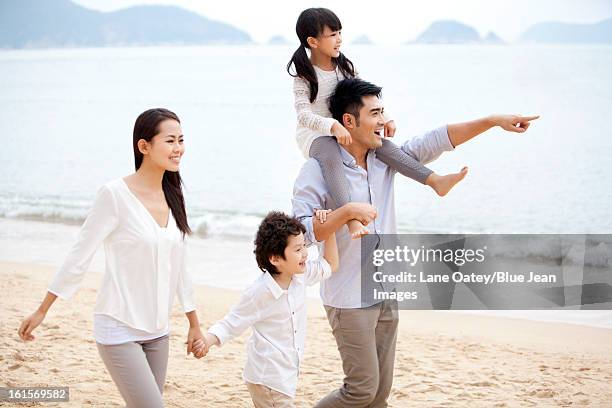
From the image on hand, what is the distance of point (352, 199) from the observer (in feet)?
12.3

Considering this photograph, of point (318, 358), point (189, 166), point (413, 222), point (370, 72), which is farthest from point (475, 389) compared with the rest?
point (370, 72)

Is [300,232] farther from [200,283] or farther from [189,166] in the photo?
[189,166]

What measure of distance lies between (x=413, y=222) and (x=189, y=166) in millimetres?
8415

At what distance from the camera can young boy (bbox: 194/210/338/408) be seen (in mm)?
3564

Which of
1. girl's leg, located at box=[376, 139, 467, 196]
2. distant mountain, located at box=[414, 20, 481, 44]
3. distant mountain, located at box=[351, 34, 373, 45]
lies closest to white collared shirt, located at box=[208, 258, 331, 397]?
girl's leg, located at box=[376, 139, 467, 196]

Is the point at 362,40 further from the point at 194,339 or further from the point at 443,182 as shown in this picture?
the point at 194,339

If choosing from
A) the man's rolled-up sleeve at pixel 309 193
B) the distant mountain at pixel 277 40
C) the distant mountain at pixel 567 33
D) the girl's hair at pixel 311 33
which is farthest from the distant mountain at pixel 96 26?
the man's rolled-up sleeve at pixel 309 193

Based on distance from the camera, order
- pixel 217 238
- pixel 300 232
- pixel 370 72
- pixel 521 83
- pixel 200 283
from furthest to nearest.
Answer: pixel 370 72 → pixel 521 83 → pixel 217 238 → pixel 200 283 → pixel 300 232

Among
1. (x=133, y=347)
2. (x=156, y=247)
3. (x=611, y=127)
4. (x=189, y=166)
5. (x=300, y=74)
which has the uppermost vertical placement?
(x=611, y=127)

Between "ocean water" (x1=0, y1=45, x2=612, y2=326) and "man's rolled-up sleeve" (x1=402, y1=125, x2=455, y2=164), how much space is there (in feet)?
25.4

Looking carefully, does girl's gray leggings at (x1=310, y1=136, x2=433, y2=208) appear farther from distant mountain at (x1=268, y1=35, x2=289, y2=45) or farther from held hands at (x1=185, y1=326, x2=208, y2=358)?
distant mountain at (x1=268, y1=35, x2=289, y2=45)

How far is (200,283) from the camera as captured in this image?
30.5 feet

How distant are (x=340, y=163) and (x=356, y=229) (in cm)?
43

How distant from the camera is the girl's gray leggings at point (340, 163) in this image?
3719mm
